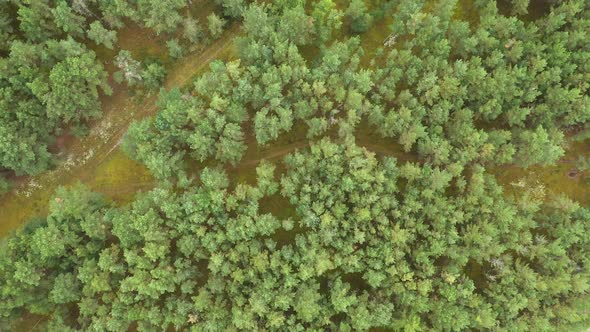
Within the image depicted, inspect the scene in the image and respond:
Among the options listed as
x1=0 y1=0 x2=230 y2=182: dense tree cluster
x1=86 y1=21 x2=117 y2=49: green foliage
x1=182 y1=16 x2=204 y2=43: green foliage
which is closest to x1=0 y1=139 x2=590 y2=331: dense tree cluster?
x1=0 y1=0 x2=230 y2=182: dense tree cluster

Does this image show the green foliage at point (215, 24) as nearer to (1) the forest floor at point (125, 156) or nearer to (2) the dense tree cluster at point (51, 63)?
(2) the dense tree cluster at point (51, 63)

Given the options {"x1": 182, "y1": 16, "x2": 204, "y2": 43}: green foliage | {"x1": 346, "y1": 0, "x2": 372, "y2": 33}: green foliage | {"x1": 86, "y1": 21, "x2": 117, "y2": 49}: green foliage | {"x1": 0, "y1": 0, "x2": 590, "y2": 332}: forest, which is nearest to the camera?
{"x1": 0, "y1": 0, "x2": 590, "y2": 332}: forest

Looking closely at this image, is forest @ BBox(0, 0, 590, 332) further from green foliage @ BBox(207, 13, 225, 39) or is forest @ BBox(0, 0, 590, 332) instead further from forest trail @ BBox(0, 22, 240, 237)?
forest trail @ BBox(0, 22, 240, 237)

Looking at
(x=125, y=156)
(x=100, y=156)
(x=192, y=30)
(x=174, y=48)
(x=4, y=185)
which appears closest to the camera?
(x=192, y=30)

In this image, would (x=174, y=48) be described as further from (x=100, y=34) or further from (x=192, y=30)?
(x=100, y=34)

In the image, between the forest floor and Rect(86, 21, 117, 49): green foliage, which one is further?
the forest floor

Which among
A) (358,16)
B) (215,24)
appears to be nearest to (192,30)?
(215,24)

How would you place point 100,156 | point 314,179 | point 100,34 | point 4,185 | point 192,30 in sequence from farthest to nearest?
point 100,156 → point 4,185 → point 192,30 → point 100,34 → point 314,179
